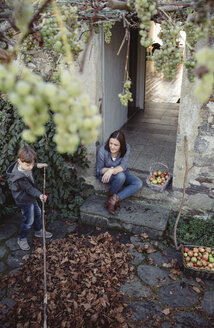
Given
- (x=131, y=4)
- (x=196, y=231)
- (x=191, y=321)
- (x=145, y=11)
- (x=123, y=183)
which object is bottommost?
(x=191, y=321)

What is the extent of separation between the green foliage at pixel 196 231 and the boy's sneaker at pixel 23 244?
2215 millimetres

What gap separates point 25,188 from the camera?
156 inches

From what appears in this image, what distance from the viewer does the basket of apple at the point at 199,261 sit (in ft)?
12.3

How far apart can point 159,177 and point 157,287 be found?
177 cm

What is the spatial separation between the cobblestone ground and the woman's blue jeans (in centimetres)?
66

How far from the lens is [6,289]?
3686mm

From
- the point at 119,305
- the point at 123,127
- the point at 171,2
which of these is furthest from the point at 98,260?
the point at 123,127

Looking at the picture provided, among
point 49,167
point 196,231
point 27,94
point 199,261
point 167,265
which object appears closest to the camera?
point 27,94

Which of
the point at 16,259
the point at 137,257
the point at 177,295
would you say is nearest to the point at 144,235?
the point at 137,257

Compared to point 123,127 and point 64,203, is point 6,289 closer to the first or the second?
point 64,203

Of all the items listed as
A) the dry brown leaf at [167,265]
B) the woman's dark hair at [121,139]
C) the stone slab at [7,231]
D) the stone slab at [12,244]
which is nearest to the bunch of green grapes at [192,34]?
the woman's dark hair at [121,139]

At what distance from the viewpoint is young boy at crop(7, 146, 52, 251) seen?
3.83 meters

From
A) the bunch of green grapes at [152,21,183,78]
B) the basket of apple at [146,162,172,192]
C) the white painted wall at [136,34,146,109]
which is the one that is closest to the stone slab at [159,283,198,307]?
the basket of apple at [146,162,172,192]

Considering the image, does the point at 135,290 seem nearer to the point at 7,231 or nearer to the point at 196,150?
the point at 196,150
